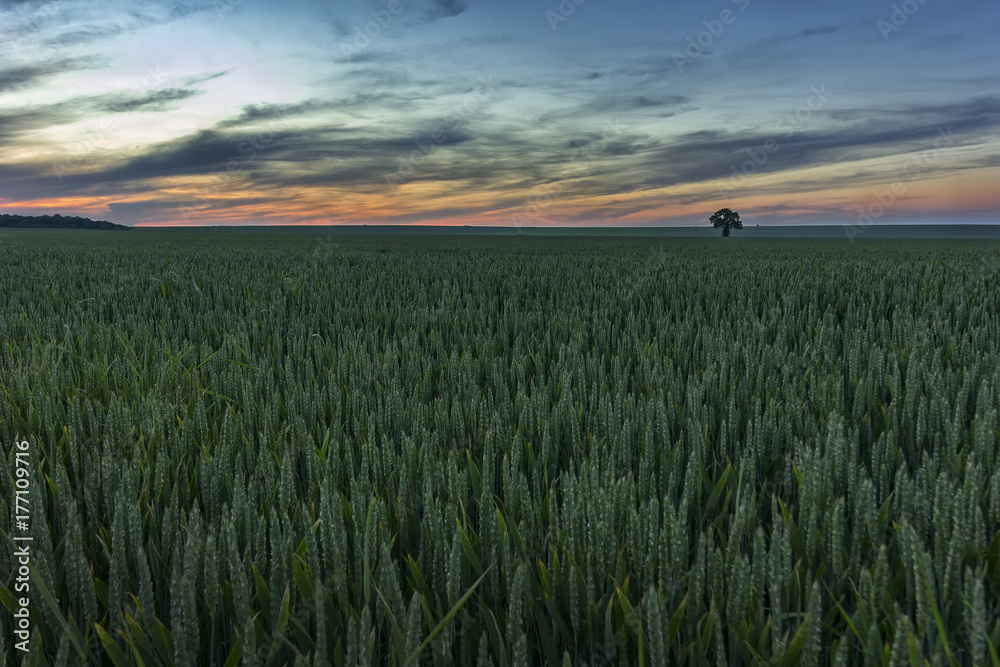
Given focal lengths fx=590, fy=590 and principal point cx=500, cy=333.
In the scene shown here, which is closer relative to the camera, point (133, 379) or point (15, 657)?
point (15, 657)

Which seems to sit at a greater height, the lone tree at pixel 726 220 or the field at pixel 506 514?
the lone tree at pixel 726 220

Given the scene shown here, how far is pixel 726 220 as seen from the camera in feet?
→ 245

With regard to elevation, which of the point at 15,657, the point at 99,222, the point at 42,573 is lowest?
the point at 15,657

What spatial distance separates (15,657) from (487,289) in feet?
16.0

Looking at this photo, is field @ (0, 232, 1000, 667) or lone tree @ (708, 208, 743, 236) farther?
lone tree @ (708, 208, 743, 236)

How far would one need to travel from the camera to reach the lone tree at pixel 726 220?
74562mm

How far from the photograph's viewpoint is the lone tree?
74562 mm

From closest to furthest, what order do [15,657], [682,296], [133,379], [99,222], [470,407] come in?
[15,657]
[470,407]
[133,379]
[682,296]
[99,222]

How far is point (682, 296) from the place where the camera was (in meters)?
5.15

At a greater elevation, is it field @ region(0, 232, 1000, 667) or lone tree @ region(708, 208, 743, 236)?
lone tree @ region(708, 208, 743, 236)

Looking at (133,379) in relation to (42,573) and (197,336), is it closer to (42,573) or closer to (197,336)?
(197,336)

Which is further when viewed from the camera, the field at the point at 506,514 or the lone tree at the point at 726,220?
the lone tree at the point at 726,220

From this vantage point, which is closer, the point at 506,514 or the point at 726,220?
the point at 506,514

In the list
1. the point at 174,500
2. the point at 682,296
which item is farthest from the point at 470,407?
the point at 682,296
